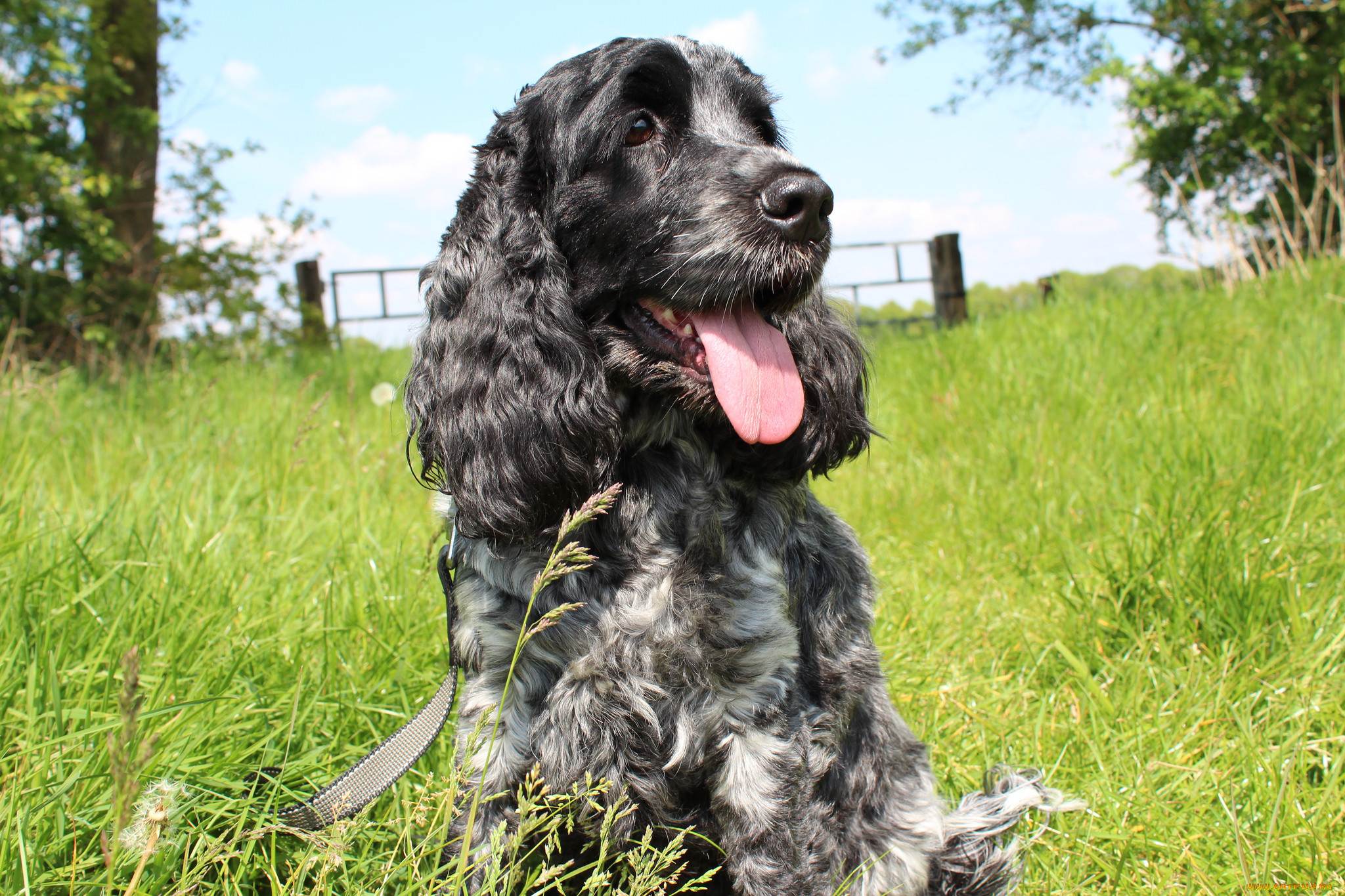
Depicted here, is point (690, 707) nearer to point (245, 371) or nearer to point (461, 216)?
point (461, 216)

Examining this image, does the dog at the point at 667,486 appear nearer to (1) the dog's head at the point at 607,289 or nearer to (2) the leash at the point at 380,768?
(1) the dog's head at the point at 607,289

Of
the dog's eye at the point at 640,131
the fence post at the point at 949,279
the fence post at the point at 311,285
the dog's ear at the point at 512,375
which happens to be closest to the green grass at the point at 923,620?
the dog's ear at the point at 512,375

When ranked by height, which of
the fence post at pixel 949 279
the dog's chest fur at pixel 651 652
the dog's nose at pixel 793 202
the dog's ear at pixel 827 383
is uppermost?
the fence post at pixel 949 279

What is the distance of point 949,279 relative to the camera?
1334cm

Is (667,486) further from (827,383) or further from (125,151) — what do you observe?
(125,151)

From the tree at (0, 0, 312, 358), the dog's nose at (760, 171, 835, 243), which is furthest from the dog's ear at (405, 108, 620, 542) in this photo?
the tree at (0, 0, 312, 358)

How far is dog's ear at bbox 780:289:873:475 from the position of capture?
7.39 feet

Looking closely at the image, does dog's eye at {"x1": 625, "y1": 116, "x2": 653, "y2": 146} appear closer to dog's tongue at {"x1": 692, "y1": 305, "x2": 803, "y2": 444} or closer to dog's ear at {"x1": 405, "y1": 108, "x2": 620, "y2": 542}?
dog's ear at {"x1": 405, "y1": 108, "x2": 620, "y2": 542}

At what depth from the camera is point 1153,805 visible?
2.23m

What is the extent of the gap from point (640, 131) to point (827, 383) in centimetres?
76

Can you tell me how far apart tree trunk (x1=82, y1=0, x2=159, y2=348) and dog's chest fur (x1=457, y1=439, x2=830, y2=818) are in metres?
6.50

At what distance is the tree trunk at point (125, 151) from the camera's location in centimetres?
766

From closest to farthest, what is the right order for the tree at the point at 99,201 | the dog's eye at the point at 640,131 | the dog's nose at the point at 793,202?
the dog's nose at the point at 793,202, the dog's eye at the point at 640,131, the tree at the point at 99,201

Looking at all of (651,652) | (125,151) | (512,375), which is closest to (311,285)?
(125,151)
